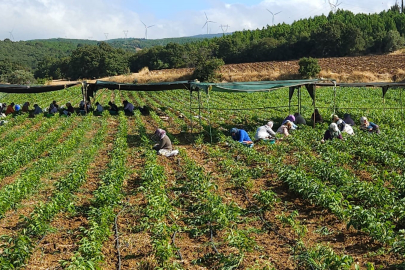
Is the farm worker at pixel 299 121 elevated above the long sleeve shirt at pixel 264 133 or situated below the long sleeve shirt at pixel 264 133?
above

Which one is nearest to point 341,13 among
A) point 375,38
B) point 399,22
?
point 399,22

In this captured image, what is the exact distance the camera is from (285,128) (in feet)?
44.5

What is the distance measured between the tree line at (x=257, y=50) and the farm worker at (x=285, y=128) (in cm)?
3394

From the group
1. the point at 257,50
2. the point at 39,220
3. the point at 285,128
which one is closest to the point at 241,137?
the point at 285,128

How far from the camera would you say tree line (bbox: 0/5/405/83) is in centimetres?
5756

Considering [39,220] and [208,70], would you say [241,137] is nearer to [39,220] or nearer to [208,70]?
[39,220]

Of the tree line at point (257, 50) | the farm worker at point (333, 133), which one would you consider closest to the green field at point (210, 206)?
the farm worker at point (333, 133)

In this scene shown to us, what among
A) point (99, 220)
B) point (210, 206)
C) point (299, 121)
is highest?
point (299, 121)

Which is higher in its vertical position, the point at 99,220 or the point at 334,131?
the point at 334,131

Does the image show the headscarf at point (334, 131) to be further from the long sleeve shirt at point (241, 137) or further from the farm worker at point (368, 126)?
the long sleeve shirt at point (241, 137)

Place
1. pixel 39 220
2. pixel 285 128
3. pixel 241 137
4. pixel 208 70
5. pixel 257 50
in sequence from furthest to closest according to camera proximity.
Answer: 1. pixel 257 50
2. pixel 208 70
3. pixel 285 128
4. pixel 241 137
5. pixel 39 220

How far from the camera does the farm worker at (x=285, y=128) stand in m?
13.5

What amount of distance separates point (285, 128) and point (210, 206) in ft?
25.3

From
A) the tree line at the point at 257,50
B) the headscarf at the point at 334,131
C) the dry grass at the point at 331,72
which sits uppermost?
the tree line at the point at 257,50
